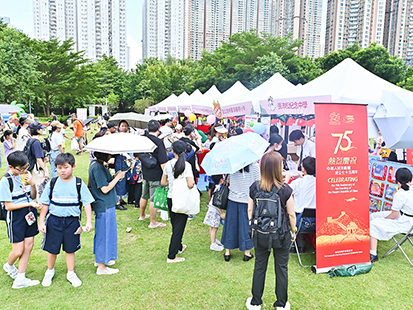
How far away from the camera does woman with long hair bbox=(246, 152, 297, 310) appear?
243 centimetres

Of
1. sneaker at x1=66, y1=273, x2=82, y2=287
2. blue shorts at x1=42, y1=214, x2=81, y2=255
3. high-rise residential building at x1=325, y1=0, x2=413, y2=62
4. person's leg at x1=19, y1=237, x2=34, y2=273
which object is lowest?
sneaker at x1=66, y1=273, x2=82, y2=287

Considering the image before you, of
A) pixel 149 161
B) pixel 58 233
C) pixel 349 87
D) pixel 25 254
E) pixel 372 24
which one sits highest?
pixel 372 24

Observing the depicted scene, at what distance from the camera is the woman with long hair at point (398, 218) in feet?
11.2

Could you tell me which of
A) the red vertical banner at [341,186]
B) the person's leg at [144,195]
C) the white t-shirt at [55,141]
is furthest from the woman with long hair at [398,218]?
the white t-shirt at [55,141]

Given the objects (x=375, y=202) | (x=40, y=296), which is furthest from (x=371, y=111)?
(x=40, y=296)

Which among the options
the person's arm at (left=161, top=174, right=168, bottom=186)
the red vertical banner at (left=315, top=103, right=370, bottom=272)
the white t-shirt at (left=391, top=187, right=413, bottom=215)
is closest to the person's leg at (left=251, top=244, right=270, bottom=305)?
the red vertical banner at (left=315, top=103, right=370, bottom=272)

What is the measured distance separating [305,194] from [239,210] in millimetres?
841

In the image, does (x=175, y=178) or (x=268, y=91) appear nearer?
(x=175, y=178)

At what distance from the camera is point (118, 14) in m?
74.6

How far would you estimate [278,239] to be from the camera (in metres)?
2.41

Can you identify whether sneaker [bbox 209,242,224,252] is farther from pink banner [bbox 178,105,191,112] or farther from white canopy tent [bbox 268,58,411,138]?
pink banner [bbox 178,105,191,112]

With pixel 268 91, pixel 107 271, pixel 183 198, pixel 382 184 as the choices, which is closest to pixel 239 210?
pixel 183 198

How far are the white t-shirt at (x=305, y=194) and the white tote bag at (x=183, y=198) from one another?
4.11ft

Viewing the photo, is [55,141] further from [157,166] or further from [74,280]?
[74,280]
